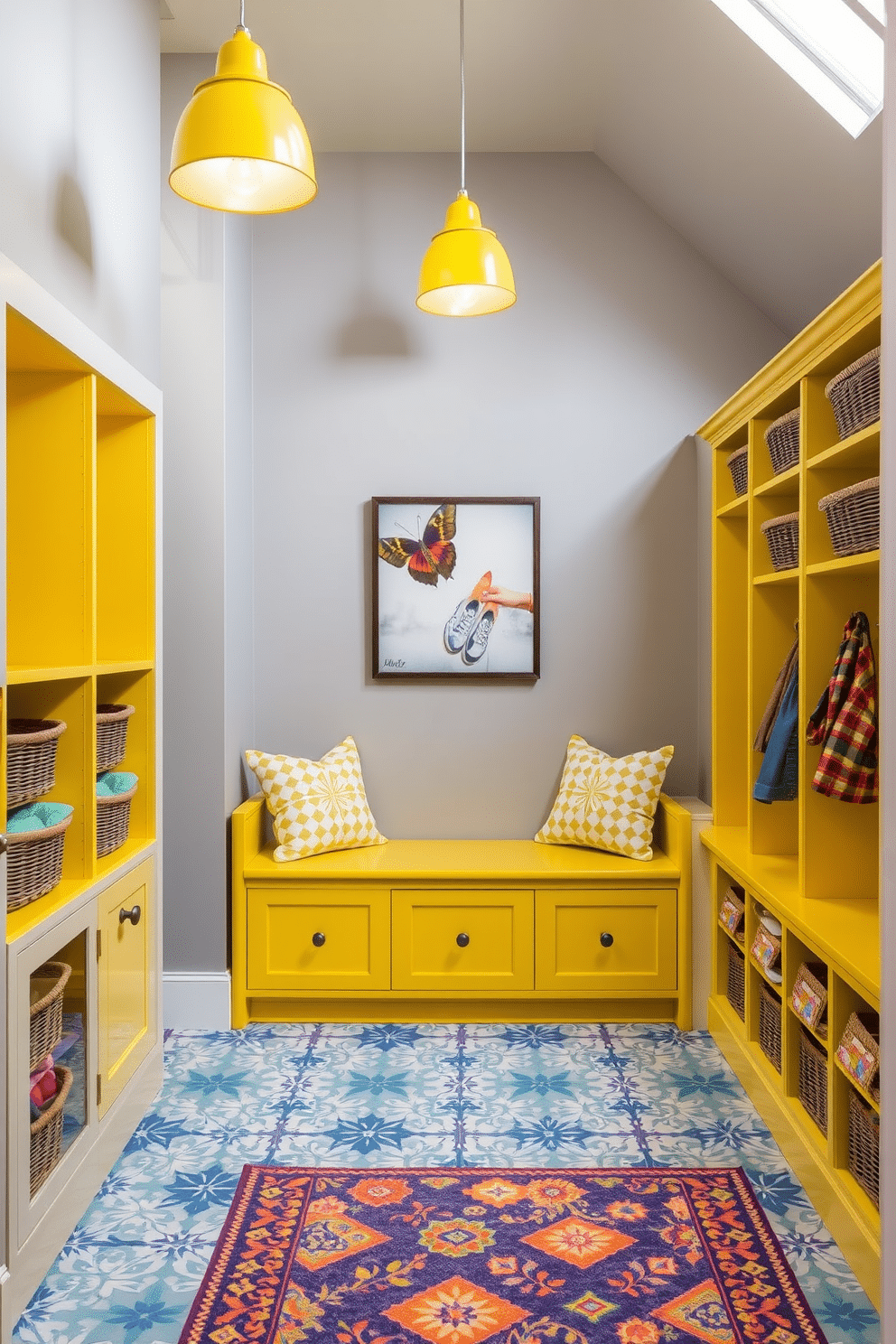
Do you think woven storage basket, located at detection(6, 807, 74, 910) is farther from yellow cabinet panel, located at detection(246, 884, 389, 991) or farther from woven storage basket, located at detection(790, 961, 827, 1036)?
woven storage basket, located at detection(790, 961, 827, 1036)

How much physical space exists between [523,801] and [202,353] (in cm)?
201

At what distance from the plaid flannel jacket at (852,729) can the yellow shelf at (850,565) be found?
163mm

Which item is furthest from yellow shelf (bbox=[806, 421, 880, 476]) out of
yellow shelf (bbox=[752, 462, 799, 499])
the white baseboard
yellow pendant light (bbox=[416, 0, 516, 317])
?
the white baseboard

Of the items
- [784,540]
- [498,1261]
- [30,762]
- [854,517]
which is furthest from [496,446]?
[498,1261]

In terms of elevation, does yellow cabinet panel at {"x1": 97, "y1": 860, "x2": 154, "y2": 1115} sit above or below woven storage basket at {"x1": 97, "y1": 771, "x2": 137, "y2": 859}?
below

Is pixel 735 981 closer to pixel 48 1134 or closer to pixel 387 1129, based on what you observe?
pixel 387 1129

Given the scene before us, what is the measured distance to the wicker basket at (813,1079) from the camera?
90.3 inches

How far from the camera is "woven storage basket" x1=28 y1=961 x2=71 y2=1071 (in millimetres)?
1933

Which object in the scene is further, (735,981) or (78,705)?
(735,981)

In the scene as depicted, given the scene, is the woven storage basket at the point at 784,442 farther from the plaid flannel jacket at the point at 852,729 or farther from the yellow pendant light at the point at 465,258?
the yellow pendant light at the point at 465,258

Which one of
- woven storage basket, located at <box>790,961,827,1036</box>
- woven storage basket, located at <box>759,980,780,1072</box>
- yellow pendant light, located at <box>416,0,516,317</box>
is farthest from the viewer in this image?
yellow pendant light, located at <box>416,0,516,317</box>

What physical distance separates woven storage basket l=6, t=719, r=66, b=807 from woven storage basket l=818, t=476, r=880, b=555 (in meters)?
1.79

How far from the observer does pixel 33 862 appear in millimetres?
1990

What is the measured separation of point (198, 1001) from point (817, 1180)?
201cm
